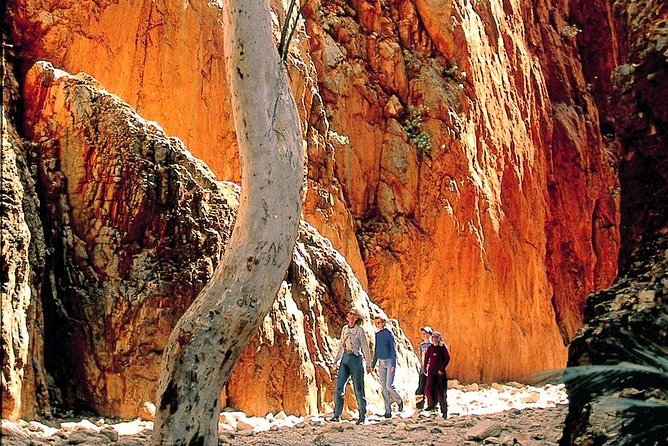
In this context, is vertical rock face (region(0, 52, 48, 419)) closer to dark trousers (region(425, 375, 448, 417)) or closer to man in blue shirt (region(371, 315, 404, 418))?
man in blue shirt (region(371, 315, 404, 418))

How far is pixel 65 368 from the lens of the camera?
835 centimetres

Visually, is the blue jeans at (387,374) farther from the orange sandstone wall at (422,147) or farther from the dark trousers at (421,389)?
the orange sandstone wall at (422,147)

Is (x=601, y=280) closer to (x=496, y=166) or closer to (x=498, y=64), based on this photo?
(x=496, y=166)

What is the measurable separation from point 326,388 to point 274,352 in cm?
120

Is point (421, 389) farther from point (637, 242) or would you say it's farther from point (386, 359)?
point (637, 242)

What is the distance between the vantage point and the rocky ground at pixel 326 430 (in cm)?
601

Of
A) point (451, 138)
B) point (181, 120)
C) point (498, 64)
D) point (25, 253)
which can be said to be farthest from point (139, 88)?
point (498, 64)

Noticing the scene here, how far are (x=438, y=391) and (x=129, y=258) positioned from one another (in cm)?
438

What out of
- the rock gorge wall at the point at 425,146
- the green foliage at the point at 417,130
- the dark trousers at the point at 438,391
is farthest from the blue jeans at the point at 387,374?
the green foliage at the point at 417,130

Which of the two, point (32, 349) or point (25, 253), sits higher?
point (25, 253)

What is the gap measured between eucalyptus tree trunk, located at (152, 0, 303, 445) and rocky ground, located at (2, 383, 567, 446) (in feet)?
4.68

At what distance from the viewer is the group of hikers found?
8.47 meters

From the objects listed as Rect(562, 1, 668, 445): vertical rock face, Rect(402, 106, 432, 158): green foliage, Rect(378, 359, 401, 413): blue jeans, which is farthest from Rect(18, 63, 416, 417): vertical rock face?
Rect(402, 106, 432, 158): green foliage

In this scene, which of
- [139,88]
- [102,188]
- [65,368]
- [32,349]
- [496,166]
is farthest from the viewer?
[496,166]
